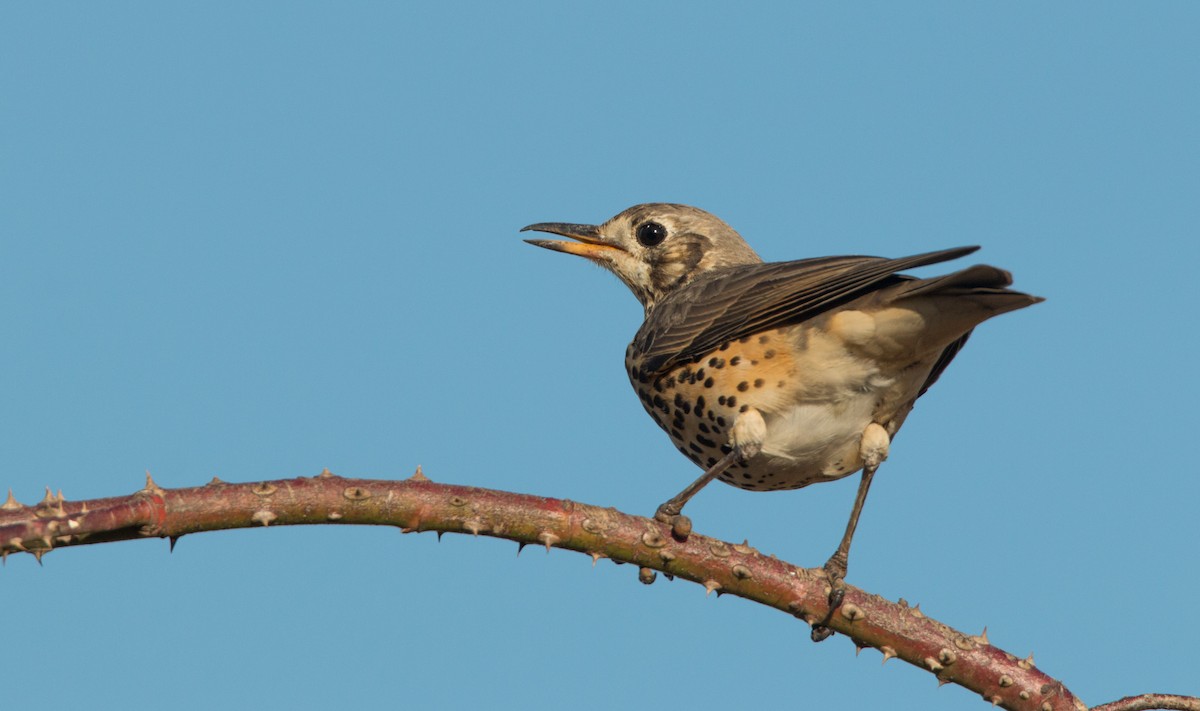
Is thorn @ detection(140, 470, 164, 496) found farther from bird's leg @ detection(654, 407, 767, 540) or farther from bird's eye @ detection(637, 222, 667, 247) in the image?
bird's eye @ detection(637, 222, 667, 247)

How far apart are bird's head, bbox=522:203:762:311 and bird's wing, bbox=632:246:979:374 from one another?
1015 mm

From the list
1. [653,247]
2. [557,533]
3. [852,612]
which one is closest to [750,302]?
[653,247]

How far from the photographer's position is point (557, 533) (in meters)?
4.48

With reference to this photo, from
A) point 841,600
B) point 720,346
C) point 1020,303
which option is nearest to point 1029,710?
point 841,600

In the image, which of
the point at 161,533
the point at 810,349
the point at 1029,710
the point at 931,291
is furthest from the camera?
the point at 810,349

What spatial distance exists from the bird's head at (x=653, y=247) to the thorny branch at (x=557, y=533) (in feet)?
14.2

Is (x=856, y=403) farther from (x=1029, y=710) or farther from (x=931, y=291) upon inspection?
(x=1029, y=710)

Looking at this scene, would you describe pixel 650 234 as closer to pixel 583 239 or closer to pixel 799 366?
pixel 583 239

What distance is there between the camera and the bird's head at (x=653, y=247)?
366 inches

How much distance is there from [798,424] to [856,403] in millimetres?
343

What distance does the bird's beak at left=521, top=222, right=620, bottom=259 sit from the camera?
30.2ft

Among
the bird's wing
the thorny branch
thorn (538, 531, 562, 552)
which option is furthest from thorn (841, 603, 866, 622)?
the bird's wing

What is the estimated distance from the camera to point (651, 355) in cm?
756

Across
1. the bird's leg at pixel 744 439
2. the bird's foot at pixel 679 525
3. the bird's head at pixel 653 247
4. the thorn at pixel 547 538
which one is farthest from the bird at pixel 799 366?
the thorn at pixel 547 538
